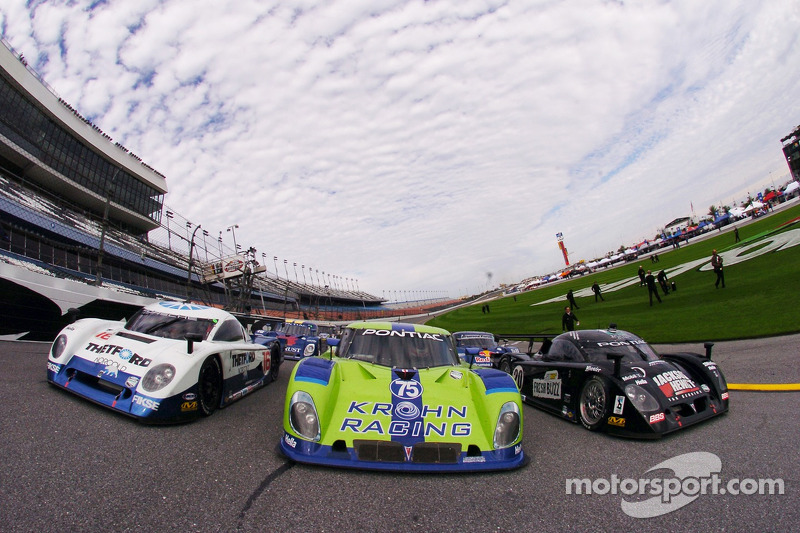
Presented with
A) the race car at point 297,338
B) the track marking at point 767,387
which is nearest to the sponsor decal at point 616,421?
the track marking at point 767,387

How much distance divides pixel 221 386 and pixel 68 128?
45779mm

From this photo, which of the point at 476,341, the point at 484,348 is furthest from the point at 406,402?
the point at 476,341

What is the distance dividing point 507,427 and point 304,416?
1.82m

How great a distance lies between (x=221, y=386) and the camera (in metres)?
5.36

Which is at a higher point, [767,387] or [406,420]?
[406,420]

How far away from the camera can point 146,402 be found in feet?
13.8

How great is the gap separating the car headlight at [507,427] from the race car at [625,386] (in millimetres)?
1634

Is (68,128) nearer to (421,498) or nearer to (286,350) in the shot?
(286,350)

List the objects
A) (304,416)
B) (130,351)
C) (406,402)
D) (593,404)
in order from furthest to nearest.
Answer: (593,404)
(130,351)
(406,402)
(304,416)

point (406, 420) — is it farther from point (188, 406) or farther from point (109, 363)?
point (109, 363)

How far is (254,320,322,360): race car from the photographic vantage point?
1351 cm

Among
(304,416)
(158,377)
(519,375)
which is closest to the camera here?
(304,416)

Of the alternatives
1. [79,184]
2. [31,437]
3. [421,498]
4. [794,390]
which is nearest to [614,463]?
[421,498]

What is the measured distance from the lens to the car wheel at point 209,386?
479cm
